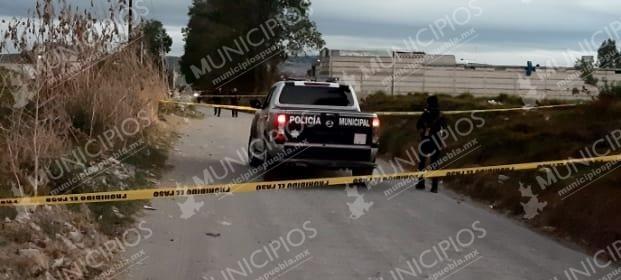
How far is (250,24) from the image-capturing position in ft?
214

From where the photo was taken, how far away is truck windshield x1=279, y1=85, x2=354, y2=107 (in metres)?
13.9

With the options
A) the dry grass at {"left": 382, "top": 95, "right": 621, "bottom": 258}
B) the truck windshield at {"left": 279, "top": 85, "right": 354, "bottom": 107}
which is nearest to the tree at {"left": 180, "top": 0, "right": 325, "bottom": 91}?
the dry grass at {"left": 382, "top": 95, "right": 621, "bottom": 258}

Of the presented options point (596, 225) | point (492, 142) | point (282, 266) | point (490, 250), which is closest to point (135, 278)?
point (282, 266)

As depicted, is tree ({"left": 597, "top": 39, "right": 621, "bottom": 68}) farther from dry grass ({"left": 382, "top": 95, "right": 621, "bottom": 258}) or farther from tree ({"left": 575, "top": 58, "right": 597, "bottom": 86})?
dry grass ({"left": 382, "top": 95, "right": 621, "bottom": 258})

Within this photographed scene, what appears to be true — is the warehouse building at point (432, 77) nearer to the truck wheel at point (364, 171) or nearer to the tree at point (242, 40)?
the tree at point (242, 40)

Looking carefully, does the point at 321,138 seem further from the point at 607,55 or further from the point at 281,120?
the point at 607,55

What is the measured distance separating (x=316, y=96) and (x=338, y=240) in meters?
5.78

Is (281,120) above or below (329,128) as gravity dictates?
above

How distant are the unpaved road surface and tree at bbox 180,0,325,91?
156 ft

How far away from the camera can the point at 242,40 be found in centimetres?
6347

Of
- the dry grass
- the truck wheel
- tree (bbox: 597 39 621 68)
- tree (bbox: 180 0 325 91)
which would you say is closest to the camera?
the dry grass

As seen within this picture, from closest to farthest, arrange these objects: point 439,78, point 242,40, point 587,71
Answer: point 587,71
point 439,78
point 242,40

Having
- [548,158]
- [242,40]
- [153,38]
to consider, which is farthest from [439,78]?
[548,158]

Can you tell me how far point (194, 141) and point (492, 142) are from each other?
8.30 metres
